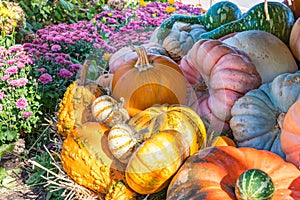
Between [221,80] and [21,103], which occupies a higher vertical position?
[221,80]

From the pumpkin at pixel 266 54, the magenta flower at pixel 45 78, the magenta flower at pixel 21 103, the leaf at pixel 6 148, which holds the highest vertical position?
the pumpkin at pixel 266 54

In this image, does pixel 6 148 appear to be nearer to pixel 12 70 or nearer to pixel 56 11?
pixel 12 70

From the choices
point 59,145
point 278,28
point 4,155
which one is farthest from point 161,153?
point 4,155

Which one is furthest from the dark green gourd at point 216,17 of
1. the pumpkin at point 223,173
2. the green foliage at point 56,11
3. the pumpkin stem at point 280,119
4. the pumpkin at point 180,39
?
the green foliage at point 56,11

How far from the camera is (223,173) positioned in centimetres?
152

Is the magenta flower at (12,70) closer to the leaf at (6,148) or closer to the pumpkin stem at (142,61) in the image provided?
the leaf at (6,148)

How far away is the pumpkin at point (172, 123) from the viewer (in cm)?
171

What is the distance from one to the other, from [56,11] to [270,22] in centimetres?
298

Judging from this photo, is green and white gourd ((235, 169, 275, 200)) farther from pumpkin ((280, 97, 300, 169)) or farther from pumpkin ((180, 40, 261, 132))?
pumpkin ((180, 40, 261, 132))

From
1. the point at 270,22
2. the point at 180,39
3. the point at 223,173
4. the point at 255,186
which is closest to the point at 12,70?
the point at 180,39

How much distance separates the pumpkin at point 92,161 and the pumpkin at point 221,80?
1.62 feet

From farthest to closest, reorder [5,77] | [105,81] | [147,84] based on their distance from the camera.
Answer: [5,77] < [105,81] < [147,84]

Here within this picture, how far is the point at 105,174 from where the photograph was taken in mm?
1783

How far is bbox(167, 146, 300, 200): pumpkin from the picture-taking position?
1.46m
